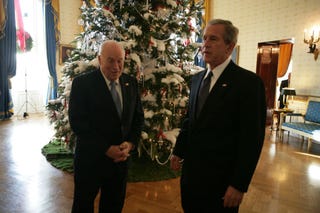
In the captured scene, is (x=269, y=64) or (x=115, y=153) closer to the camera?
(x=115, y=153)

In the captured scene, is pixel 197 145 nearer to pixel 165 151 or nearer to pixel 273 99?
pixel 165 151

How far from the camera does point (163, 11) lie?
3.45 meters

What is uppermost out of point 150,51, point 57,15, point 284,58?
point 57,15

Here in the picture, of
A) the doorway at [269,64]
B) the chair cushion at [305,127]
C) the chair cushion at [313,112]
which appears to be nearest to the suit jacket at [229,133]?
the chair cushion at [305,127]

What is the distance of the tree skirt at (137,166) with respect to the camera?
335cm

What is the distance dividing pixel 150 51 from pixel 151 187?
179cm

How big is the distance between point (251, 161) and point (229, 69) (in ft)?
1.62

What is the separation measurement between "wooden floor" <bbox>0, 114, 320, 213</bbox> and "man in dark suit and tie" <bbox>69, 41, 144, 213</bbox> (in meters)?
1.01

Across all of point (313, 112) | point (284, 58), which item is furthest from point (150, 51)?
point (284, 58)

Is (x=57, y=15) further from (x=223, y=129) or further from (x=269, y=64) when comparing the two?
(x=223, y=129)

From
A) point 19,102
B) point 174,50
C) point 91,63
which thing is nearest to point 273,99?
point 174,50

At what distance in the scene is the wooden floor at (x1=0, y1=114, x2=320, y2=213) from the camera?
2.60 meters

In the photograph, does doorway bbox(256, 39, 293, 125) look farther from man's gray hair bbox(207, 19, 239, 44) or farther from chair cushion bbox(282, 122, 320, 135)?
man's gray hair bbox(207, 19, 239, 44)

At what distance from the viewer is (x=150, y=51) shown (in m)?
3.39
